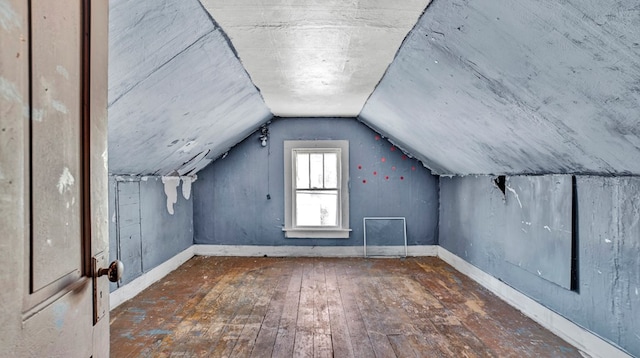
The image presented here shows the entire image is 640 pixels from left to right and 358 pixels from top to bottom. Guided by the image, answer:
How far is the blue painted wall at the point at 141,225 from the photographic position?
3.70 meters

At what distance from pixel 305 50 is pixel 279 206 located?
341 centimetres

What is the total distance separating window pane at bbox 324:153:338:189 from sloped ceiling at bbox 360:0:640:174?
97.6 inches

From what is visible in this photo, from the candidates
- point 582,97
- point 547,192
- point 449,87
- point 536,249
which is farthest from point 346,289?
point 582,97

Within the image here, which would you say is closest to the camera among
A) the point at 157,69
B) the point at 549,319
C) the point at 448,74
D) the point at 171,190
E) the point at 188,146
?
the point at 157,69

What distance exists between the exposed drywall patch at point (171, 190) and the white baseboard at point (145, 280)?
647mm

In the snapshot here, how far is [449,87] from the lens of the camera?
2666 mm

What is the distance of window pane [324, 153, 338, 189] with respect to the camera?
5930 millimetres

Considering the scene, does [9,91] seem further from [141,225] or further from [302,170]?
[302,170]

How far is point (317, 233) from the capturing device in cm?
584

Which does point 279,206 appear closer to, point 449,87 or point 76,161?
point 449,87

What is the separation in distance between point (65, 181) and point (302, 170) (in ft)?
16.6

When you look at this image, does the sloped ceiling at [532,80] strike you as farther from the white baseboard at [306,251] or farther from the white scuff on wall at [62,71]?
the white baseboard at [306,251]

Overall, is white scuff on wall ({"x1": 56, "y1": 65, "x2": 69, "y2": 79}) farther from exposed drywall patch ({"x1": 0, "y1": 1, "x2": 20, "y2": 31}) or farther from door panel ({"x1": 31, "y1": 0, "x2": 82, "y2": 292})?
exposed drywall patch ({"x1": 0, "y1": 1, "x2": 20, "y2": 31})

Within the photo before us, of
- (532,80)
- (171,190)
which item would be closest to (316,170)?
(171,190)
